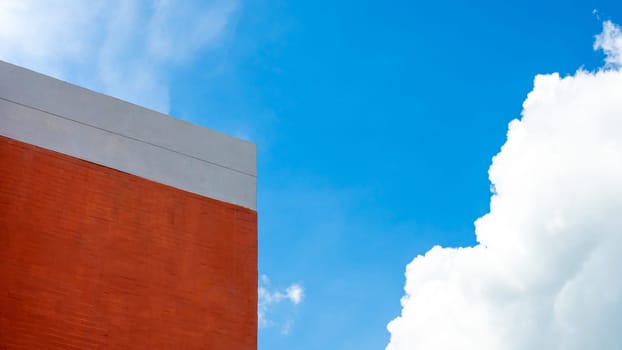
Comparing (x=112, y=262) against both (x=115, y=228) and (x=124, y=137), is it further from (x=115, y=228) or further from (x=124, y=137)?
(x=124, y=137)

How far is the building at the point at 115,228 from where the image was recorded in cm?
1390

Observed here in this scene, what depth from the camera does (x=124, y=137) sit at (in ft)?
52.1

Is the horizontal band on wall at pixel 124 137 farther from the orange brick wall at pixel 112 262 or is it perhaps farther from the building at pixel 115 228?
the orange brick wall at pixel 112 262

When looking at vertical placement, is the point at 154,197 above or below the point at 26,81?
below

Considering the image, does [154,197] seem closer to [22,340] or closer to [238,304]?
[238,304]

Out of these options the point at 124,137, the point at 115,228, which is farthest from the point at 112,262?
the point at 124,137

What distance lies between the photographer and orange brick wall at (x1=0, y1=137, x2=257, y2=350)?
13758mm

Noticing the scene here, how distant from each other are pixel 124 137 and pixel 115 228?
1.75 metres

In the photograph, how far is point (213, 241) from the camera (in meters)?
16.0

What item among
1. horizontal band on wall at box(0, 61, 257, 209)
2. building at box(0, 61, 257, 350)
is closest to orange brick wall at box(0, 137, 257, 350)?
building at box(0, 61, 257, 350)

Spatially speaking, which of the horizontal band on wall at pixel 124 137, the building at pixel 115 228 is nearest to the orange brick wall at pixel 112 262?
the building at pixel 115 228

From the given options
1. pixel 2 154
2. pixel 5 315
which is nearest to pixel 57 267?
pixel 5 315

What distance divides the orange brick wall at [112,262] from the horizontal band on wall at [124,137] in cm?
25

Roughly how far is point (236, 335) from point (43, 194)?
3.77 metres
